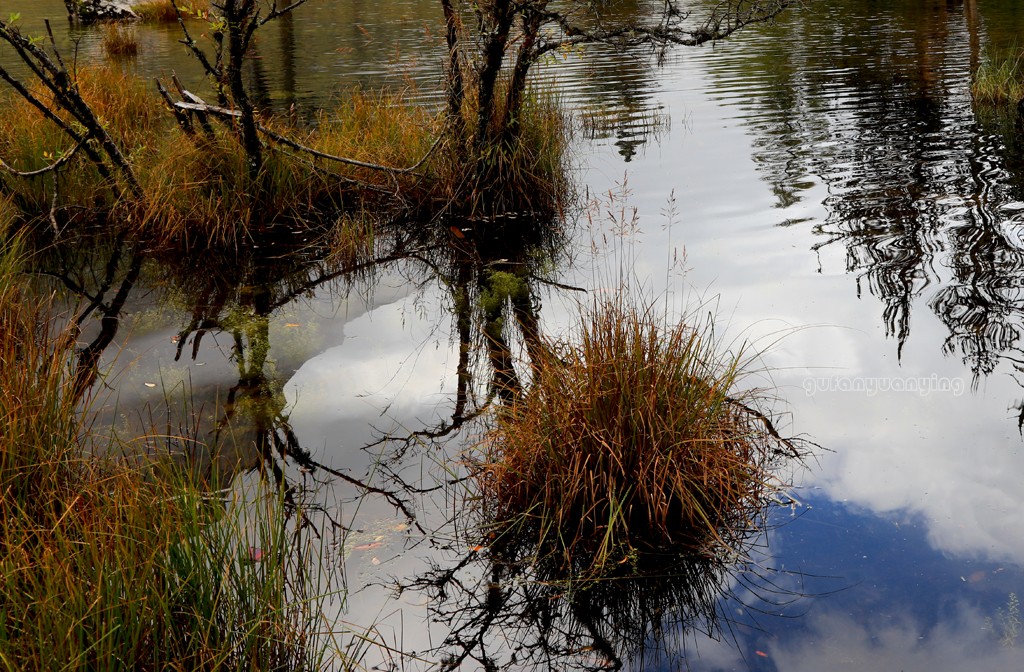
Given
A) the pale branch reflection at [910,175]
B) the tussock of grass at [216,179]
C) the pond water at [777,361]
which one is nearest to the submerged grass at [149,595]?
the pond water at [777,361]

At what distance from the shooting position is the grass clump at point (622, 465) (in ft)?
11.8

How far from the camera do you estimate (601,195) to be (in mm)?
8414

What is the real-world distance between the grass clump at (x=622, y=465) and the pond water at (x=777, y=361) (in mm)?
240

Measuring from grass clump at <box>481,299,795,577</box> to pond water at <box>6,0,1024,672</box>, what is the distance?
0.24m

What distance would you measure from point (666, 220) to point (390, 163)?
236 centimetres

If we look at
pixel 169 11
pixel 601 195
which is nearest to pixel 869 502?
pixel 601 195

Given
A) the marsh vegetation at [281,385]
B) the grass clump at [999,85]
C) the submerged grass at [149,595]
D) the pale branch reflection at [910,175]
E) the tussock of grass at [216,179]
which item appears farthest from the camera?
the grass clump at [999,85]

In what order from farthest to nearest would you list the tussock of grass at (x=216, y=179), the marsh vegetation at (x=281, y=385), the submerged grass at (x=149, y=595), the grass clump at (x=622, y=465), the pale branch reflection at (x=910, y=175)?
the tussock of grass at (x=216, y=179) < the pale branch reflection at (x=910, y=175) < the grass clump at (x=622, y=465) < the marsh vegetation at (x=281, y=385) < the submerged grass at (x=149, y=595)

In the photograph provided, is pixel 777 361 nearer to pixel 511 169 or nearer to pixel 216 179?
pixel 511 169

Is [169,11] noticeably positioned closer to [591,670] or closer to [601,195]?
[601,195]

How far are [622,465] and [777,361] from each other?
1.89 metres

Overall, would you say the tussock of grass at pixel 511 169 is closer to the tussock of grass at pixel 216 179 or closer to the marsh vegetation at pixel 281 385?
the marsh vegetation at pixel 281 385

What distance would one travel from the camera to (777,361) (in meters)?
5.18

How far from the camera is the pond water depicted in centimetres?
329
